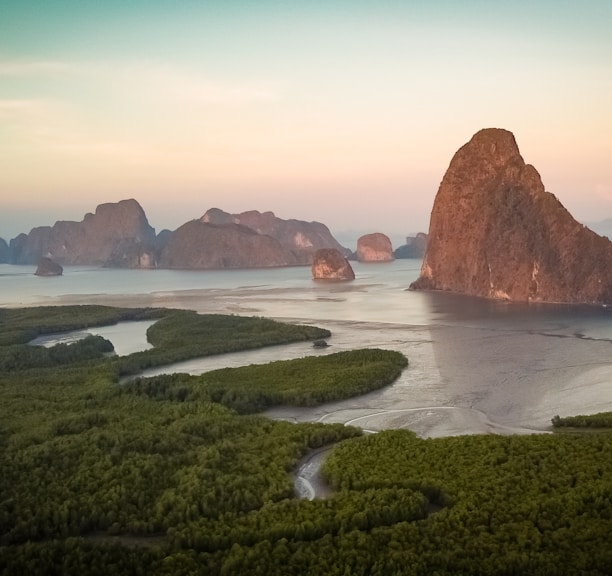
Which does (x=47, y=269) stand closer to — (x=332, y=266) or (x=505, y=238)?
(x=332, y=266)

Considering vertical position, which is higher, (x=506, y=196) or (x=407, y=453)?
(x=506, y=196)

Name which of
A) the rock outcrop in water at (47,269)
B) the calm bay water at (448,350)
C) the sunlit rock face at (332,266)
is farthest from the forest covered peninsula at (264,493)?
the rock outcrop in water at (47,269)

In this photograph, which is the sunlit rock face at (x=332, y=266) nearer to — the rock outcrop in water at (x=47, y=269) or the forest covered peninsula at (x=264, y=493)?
the rock outcrop in water at (x=47, y=269)

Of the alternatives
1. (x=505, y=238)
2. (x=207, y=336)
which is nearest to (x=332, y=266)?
(x=505, y=238)

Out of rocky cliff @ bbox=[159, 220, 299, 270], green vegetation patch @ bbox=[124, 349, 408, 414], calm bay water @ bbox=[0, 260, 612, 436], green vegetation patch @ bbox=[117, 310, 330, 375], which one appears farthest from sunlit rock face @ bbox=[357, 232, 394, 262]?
green vegetation patch @ bbox=[124, 349, 408, 414]

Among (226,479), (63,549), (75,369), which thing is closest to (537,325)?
(75,369)

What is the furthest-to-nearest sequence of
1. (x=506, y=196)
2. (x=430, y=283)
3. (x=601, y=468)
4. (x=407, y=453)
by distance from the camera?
(x=430, y=283) → (x=506, y=196) → (x=407, y=453) → (x=601, y=468)

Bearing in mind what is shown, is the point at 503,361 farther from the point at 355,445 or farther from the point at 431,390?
the point at 355,445

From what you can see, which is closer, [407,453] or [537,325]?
[407,453]
